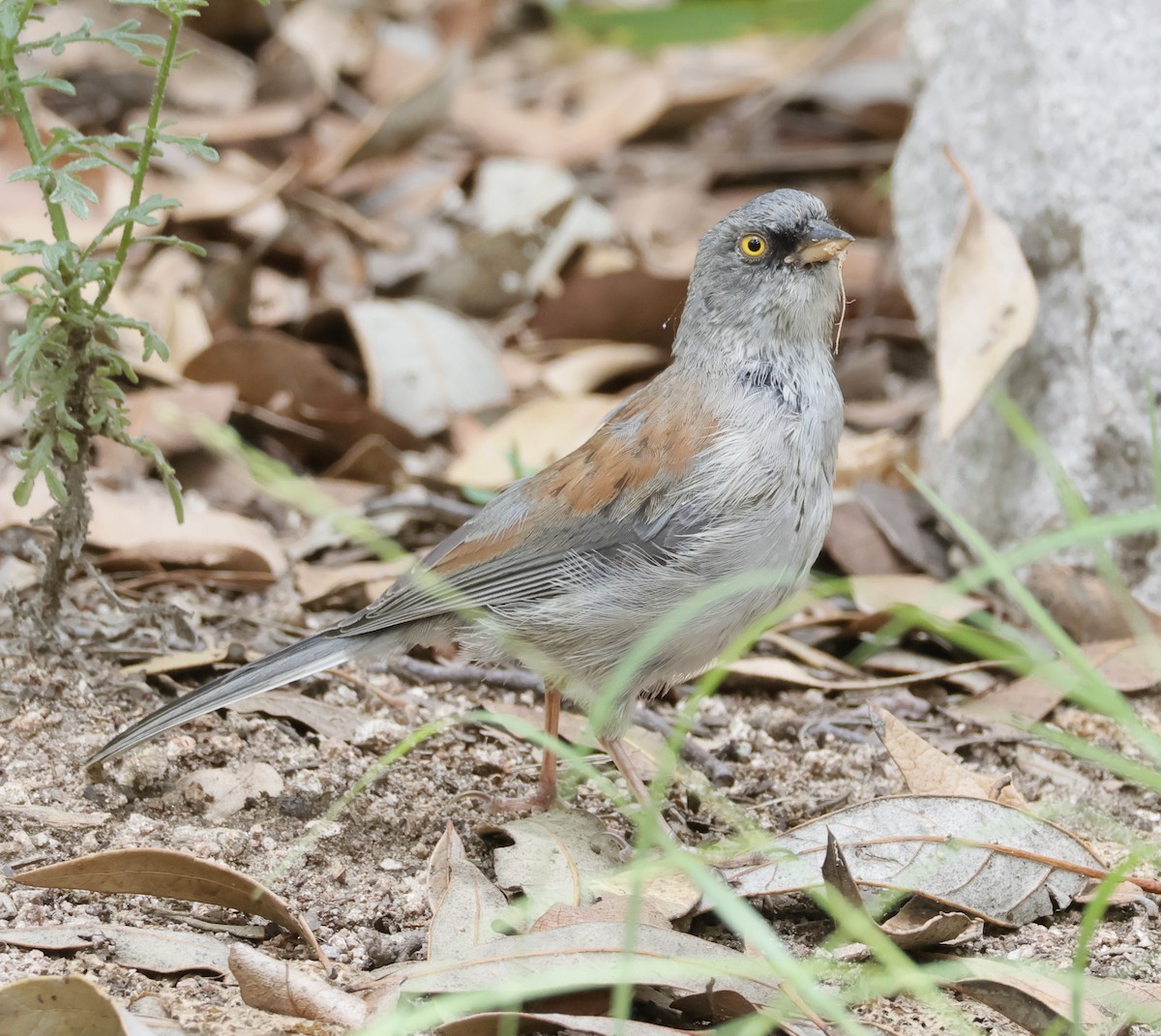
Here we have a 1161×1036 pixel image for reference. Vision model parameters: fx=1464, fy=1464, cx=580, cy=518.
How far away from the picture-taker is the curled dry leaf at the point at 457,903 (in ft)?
9.43

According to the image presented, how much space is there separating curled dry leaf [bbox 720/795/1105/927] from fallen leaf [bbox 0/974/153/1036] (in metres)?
1.35

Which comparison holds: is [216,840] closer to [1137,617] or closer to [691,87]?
[1137,617]

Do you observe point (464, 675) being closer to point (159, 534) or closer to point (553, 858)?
point (159, 534)

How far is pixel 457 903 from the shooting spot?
3.02 m

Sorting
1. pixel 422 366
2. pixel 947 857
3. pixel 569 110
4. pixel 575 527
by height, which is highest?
pixel 569 110

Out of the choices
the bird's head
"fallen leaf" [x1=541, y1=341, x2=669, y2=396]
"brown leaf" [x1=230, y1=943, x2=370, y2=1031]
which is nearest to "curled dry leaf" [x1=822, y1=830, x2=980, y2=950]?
"brown leaf" [x1=230, y1=943, x2=370, y2=1031]

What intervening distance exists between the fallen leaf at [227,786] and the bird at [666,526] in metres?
0.21

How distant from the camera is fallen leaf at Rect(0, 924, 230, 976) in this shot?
279cm

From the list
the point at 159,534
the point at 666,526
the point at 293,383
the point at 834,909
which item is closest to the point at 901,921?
the point at 834,909

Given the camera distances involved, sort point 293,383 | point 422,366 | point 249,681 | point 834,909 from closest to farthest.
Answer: point 834,909
point 249,681
point 293,383
point 422,366

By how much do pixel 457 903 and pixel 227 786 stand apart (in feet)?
2.52

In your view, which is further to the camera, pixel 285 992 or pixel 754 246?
pixel 754 246

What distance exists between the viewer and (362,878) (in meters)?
3.25

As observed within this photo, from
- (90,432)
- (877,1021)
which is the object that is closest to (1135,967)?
(877,1021)
